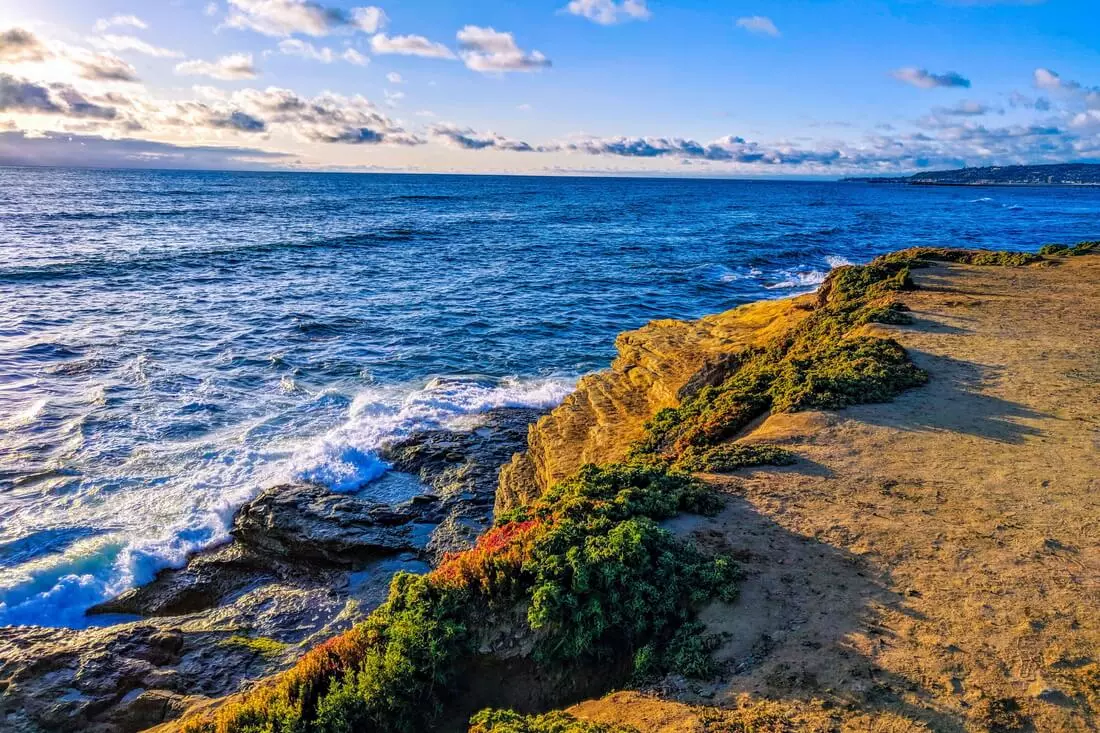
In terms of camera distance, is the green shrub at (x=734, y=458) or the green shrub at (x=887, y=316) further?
the green shrub at (x=887, y=316)

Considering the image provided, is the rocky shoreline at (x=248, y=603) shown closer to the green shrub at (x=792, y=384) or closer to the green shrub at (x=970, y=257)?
the green shrub at (x=792, y=384)

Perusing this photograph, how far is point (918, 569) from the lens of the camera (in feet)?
26.3

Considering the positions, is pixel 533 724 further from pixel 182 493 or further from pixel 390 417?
pixel 390 417

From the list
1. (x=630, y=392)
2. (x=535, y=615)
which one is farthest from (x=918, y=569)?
(x=630, y=392)

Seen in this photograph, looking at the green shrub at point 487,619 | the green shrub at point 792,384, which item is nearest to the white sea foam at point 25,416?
the green shrub at point 487,619

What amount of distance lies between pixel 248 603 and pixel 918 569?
11481mm

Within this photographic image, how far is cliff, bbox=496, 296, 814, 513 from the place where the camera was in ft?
48.8

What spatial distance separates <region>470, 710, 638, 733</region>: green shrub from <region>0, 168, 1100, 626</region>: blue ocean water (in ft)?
32.0

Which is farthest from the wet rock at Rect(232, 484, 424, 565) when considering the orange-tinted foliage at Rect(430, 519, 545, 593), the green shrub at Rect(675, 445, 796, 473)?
the green shrub at Rect(675, 445, 796, 473)

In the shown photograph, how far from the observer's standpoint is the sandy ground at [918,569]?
Result: 6.17 metres

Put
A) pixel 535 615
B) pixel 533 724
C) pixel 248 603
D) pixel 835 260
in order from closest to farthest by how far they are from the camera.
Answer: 1. pixel 533 724
2. pixel 535 615
3. pixel 248 603
4. pixel 835 260

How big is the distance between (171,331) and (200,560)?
65.6 feet

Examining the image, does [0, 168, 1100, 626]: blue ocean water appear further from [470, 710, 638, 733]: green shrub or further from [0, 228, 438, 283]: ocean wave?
[470, 710, 638, 733]: green shrub

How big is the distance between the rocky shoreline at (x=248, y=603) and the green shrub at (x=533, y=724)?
5458mm
